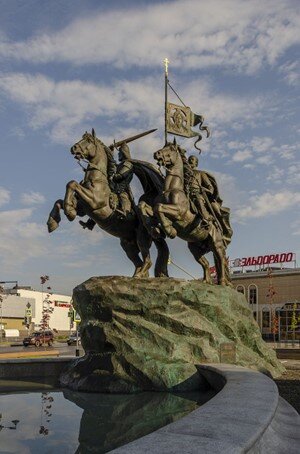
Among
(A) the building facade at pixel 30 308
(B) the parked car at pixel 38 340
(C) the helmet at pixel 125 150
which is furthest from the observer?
(A) the building facade at pixel 30 308

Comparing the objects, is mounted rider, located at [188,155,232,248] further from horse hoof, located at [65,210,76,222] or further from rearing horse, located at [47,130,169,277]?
horse hoof, located at [65,210,76,222]

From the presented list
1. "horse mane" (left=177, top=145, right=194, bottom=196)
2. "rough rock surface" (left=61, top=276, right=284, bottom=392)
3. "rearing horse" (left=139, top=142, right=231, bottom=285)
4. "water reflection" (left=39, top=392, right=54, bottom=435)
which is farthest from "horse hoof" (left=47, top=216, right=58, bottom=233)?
"water reflection" (left=39, top=392, right=54, bottom=435)

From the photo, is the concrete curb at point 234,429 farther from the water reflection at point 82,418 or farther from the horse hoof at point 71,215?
the horse hoof at point 71,215

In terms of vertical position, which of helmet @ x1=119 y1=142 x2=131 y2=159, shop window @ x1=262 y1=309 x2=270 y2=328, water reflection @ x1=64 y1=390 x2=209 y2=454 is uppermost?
helmet @ x1=119 y1=142 x2=131 y2=159

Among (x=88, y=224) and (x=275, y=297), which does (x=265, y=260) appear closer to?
(x=275, y=297)

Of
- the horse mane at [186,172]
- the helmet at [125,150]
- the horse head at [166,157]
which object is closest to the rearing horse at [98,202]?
the horse head at [166,157]

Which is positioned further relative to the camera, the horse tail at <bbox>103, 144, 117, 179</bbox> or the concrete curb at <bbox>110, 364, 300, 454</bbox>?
the horse tail at <bbox>103, 144, 117, 179</bbox>

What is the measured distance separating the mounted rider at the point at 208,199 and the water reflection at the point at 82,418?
524 centimetres

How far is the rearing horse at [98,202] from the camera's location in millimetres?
12031

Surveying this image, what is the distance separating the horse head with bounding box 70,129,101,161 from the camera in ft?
40.3

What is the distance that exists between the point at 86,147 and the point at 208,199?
156 inches

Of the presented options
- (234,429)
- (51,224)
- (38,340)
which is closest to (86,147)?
(51,224)

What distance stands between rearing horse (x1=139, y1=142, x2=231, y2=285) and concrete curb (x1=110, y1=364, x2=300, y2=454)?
5467 mm

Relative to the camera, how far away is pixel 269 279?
56188 mm
